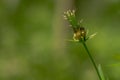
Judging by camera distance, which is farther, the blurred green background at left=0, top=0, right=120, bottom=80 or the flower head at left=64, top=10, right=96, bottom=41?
the blurred green background at left=0, top=0, right=120, bottom=80

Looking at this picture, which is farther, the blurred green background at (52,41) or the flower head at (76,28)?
the blurred green background at (52,41)

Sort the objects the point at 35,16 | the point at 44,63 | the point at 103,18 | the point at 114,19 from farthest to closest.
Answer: the point at 35,16 < the point at 103,18 < the point at 114,19 < the point at 44,63

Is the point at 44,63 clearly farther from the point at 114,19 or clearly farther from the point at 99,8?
the point at 99,8

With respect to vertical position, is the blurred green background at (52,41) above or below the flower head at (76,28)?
below

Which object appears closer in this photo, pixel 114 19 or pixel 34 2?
pixel 114 19

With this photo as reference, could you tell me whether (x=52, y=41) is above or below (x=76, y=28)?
below

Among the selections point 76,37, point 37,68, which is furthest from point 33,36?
point 76,37

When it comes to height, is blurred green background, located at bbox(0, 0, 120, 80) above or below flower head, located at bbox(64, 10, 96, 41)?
below

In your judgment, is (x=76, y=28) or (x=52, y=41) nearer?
(x=76, y=28)
